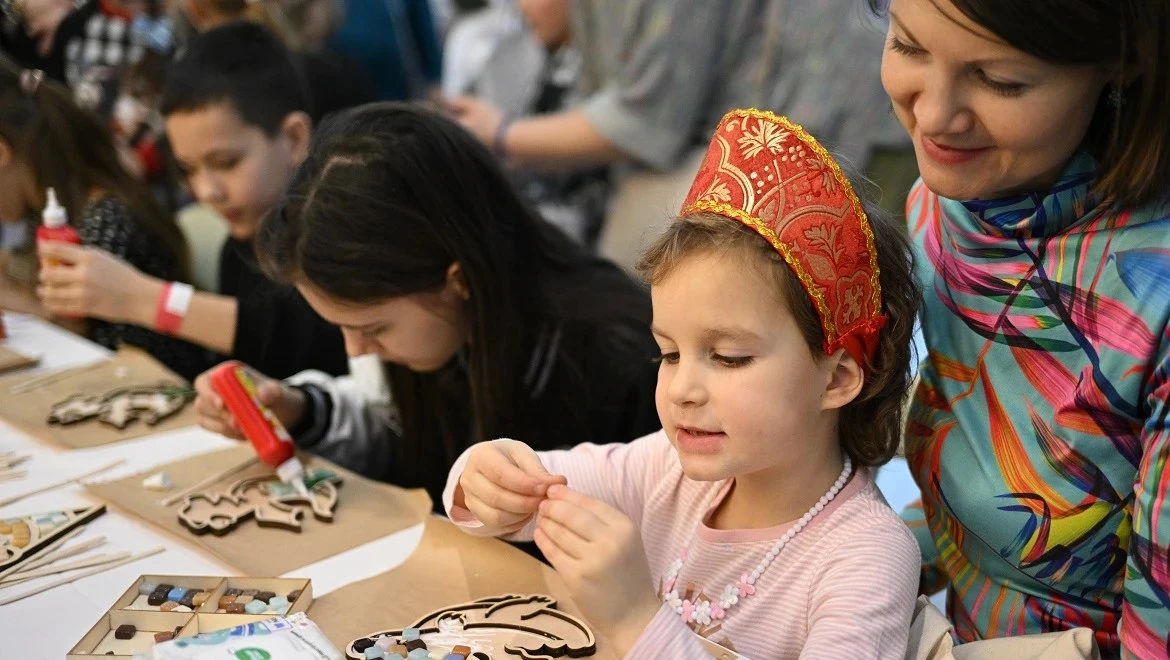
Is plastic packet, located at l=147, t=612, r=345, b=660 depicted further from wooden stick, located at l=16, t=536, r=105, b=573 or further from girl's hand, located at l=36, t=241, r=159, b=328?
girl's hand, located at l=36, t=241, r=159, b=328

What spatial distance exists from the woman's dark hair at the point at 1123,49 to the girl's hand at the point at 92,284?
5.39 feet

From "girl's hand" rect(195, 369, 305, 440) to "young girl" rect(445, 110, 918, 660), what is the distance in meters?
0.62

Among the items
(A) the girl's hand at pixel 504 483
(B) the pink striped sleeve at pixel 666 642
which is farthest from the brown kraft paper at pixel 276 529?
(B) the pink striped sleeve at pixel 666 642

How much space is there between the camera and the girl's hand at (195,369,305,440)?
1620 mm

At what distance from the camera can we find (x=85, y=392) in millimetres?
1839

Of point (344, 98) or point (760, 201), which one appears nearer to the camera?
point (760, 201)

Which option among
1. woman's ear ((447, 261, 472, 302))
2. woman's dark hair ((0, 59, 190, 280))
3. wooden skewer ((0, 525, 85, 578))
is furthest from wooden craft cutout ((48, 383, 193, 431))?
woman's dark hair ((0, 59, 190, 280))

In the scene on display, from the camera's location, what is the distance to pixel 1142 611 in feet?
3.23

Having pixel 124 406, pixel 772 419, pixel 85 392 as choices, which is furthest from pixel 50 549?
pixel 772 419

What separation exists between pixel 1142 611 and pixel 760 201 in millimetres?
500

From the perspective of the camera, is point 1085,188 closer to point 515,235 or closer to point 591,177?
point 515,235

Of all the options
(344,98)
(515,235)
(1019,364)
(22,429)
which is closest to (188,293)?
(22,429)

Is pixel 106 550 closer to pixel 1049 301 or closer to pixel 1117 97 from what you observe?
pixel 1049 301

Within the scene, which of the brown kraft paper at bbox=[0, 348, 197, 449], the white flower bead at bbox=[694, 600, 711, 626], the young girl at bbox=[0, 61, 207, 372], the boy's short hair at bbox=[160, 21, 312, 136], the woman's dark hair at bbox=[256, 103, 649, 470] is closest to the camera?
the white flower bead at bbox=[694, 600, 711, 626]
